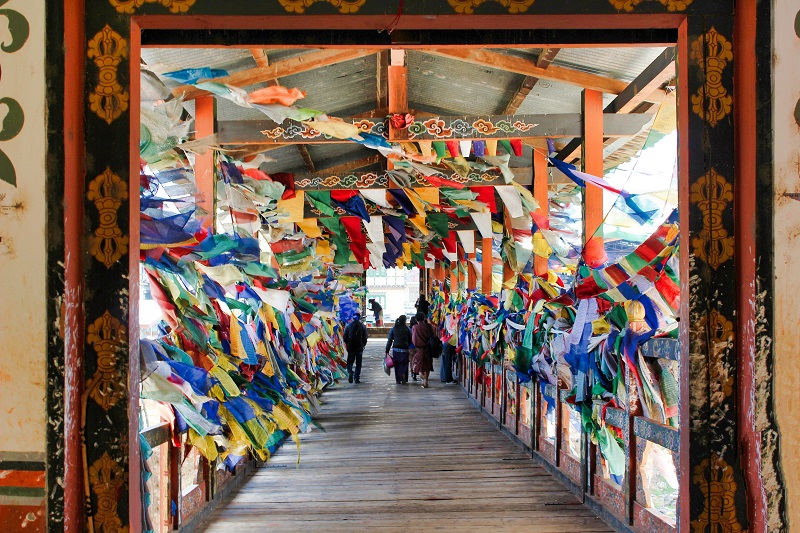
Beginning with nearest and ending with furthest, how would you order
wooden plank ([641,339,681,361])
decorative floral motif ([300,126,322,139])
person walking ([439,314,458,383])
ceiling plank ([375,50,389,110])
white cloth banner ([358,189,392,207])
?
wooden plank ([641,339,681,361]) < decorative floral motif ([300,126,322,139]) < ceiling plank ([375,50,389,110]) < white cloth banner ([358,189,392,207]) < person walking ([439,314,458,383])

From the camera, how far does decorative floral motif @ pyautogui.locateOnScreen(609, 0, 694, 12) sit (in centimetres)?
214

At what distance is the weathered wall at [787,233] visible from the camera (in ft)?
6.71

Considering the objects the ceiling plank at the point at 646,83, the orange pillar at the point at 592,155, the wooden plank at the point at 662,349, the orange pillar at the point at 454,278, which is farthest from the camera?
the orange pillar at the point at 454,278

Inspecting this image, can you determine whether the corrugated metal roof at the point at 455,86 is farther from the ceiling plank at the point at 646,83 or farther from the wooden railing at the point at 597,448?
the wooden railing at the point at 597,448

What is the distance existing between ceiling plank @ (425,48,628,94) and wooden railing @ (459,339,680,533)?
2288 millimetres

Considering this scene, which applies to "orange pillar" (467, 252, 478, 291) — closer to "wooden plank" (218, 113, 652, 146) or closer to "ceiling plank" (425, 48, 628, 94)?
"wooden plank" (218, 113, 652, 146)

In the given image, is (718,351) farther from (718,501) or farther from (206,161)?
(206,161)

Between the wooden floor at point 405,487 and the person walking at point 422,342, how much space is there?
2972 mm

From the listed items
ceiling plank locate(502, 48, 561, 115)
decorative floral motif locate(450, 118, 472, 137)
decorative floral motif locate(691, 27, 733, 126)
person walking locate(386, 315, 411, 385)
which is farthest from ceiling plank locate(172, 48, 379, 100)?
person walking locate(386, 315, 411, 385)

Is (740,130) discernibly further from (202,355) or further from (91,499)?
(202,355)

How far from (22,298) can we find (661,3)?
2.00m

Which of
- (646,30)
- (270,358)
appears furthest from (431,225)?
(646,30)

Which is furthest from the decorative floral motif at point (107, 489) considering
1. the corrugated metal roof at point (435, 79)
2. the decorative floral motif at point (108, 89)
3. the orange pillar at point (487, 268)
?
the orange pillar at point (487, 268)

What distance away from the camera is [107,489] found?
80.9 inches
